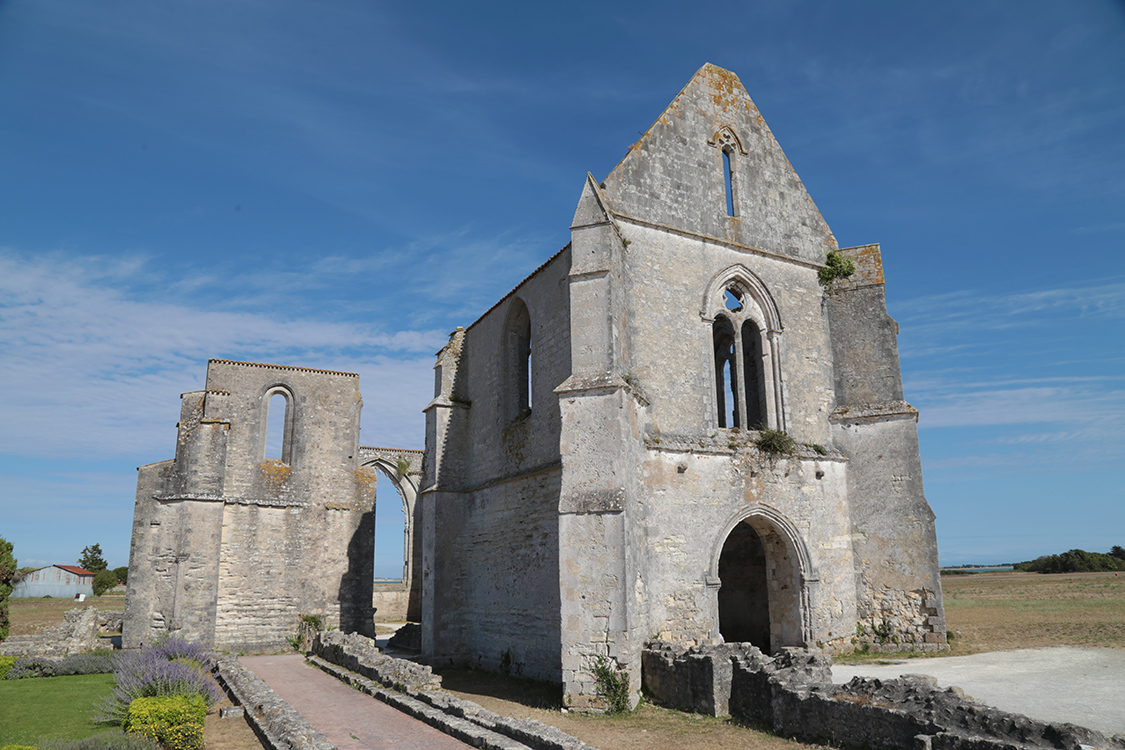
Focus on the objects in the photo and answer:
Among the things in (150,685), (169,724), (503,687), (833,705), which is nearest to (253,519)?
(150,685)

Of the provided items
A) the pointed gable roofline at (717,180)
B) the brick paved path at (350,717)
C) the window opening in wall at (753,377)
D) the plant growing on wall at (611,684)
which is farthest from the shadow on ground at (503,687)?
the pointed gable roofline at (717,180)

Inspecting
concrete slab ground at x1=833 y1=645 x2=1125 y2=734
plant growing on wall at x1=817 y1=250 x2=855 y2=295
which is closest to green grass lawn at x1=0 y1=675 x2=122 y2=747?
concrete slab ground at x1=833 y1=645 x2=1125 y2=734

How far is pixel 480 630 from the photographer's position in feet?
48.8

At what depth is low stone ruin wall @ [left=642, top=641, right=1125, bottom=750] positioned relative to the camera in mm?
5785

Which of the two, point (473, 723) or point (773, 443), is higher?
point (773, 443)

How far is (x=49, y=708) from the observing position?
11.0 m

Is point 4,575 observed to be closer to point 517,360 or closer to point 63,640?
point 63,640

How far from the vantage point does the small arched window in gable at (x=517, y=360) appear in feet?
50.8

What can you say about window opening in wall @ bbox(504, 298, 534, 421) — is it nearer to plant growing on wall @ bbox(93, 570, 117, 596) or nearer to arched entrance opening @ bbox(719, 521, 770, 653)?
arched entrance opening @ bbox(719, 521, 770, 653)

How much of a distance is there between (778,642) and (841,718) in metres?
5.92

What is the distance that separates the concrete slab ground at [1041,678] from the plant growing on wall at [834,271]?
7.39 metres

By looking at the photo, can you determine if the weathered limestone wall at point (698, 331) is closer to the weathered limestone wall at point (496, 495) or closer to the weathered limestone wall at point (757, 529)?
the weathered limestone wall at point (757, 529)

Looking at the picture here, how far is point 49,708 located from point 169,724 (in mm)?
4822

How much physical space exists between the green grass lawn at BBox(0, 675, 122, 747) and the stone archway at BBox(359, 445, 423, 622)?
13.7m
